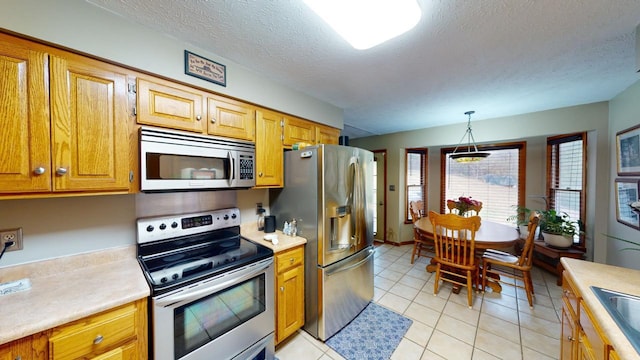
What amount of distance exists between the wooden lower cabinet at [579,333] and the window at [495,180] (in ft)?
9.46

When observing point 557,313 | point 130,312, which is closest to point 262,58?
point 130,312

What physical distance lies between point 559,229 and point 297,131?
367 cm

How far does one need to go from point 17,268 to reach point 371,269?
2.64 m

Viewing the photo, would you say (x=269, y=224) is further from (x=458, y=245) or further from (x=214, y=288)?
(x=458, y=245)

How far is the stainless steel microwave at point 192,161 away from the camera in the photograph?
1314mm

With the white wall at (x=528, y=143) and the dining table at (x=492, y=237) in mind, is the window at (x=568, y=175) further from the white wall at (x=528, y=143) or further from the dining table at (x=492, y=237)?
the dining table at (x=492, y=237)

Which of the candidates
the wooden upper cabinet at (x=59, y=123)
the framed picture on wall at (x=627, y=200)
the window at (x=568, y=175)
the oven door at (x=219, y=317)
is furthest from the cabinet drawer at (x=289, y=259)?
the window at (x=568, y=175)

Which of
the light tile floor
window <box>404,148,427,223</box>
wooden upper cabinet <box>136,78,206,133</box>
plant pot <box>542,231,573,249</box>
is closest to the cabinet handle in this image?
wooden upper cabinet <box>136,78,206,133</box>

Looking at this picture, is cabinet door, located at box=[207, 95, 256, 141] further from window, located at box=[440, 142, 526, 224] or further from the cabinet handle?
window, located at box=[440, 142, 526, 224]

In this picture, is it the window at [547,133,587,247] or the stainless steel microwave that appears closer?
the stainless steel microwave

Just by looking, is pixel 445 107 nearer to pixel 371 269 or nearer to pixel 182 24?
pixel 371 269

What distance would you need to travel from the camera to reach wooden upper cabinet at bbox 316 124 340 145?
8.28 ft

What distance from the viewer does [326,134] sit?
8.73ft

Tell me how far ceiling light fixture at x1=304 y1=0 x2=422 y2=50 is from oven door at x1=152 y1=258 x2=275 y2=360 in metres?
1.54
